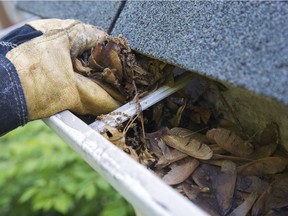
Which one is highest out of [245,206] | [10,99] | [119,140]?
[10,99]

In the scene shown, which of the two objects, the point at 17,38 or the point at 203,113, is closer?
the point at 17,38

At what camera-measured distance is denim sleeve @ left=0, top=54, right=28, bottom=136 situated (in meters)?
0.85

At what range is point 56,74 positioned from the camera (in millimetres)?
932

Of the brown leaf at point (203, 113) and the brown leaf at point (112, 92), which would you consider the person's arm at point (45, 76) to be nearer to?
the brown leaf at point (112, 92)

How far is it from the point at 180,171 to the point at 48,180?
1232mm

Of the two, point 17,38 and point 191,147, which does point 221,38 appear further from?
point 17,38

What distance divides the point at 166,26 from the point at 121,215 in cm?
112

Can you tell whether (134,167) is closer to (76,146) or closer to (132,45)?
(76,146)

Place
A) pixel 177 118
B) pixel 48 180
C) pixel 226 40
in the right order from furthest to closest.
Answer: pixel 48 180 < pixel 177 118 < pixel 226 40

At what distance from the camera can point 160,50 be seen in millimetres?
902

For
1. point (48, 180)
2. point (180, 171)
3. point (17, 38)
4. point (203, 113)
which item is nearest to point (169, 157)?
point (180, 171)

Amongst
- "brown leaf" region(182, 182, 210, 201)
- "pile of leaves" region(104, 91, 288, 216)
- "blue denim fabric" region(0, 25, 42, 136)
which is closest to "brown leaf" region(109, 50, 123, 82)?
"pile of leaves" region(104, 91, 288, 216)

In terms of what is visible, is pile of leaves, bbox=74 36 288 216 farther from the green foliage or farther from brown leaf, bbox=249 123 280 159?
the green foliage

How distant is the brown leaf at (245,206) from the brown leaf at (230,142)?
0.13 metres
